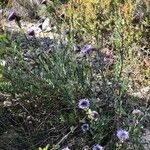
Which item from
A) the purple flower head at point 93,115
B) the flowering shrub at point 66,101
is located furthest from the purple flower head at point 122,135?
the purple flower head at point 93,115

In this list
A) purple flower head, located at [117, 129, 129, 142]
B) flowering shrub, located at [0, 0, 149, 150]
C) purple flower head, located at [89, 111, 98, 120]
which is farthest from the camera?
flowering shrub, located at [0, 0, 149, 150]

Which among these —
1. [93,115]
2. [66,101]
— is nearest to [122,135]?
[93,115]

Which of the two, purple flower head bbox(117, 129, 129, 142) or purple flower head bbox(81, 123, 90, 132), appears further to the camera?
purple flower head bbox(81, 123, 90, 132)

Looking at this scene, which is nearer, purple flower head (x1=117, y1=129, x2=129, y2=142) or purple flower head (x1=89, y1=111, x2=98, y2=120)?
purple flower head (x1=117, y1=129, x2=129, y2=142)

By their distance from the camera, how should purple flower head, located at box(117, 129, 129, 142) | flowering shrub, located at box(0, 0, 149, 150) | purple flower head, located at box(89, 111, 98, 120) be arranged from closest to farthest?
purple flower head, located at box(117, 129, 129, 142) → purple flower head, located at box(89, 111, 98, 120) → flowering shrub, located at box(0, 0, 149, 150)

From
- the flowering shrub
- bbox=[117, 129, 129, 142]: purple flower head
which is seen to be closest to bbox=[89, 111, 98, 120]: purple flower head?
the flowering shrub

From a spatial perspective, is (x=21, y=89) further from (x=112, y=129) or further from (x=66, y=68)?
(x=112, y=129)

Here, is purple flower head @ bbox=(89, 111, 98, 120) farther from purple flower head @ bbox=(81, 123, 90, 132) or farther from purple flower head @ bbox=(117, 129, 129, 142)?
purple flower head @ bbox=(117, 129, 129, 142)

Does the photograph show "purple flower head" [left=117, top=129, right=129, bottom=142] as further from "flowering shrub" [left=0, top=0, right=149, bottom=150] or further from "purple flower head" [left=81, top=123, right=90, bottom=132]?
"purple flower head" [left=81, top=123, right=90, bottom=132]

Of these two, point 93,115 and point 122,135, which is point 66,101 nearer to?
point 93,115

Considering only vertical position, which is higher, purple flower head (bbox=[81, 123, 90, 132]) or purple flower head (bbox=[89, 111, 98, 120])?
purple flower head (bbox=[89, 111, 98, 120])

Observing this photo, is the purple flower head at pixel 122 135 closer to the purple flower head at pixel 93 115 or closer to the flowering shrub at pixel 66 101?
the flowering shrub at pixel 66 101

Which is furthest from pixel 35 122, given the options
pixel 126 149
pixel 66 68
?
pixel 126 149
